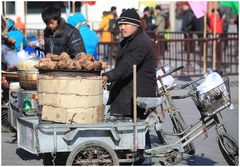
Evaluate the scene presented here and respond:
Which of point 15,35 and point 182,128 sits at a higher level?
point 15,35

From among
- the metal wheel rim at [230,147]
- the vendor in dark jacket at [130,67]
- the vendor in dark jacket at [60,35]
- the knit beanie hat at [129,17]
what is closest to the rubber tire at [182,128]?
the metal wheel rim at [230,147]

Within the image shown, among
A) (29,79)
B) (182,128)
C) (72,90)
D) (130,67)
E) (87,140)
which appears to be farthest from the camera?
(29,79)

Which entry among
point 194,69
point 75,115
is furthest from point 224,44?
point 75,115

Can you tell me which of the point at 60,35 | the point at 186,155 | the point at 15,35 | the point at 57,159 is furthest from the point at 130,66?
the point at 15,35

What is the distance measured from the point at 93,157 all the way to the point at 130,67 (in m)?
1.01

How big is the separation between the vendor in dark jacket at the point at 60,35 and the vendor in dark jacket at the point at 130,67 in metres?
0.89

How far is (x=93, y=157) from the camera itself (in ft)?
24.6

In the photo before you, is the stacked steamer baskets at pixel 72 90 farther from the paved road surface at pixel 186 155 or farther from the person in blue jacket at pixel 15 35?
the person in blue jacket at pixel 15 35

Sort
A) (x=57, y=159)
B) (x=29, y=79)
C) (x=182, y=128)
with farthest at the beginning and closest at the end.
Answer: (x=29, y=79) < (x=182, y=128) < (x=57, y=159)

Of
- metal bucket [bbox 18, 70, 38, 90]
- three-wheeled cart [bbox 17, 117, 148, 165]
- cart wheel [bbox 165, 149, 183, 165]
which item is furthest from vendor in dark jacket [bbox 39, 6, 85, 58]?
cart wheel [bbox 165, 149, 183, 165]

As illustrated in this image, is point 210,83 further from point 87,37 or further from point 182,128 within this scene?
point 87,37

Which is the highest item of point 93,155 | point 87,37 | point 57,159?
point 87,37

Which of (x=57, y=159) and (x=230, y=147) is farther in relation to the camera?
(x=230, y=147)

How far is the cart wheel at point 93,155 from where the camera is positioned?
7.38 meters
